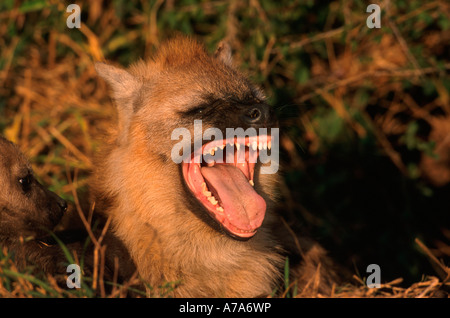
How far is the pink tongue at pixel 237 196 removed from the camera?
2869mm

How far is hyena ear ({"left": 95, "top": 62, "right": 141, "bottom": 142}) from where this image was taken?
122 inches

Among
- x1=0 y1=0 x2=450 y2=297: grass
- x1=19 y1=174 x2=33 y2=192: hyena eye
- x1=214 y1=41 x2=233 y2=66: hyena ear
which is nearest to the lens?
x1=19 y1=174 x2=33 y2=192: hyena eye

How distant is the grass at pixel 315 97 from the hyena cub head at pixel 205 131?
4.92 ft

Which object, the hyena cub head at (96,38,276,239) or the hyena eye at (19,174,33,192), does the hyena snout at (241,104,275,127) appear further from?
the hyena eye at (19,174,33,192)

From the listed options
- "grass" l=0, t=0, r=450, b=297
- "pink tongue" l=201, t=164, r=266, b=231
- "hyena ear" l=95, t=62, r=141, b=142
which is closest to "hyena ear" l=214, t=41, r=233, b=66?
"hyena ear" l=95, t=62, r=141, b=142

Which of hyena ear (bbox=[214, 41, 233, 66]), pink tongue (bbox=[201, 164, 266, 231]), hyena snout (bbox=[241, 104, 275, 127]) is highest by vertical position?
hyena ear (bbox=[214, 41, 233, 66])

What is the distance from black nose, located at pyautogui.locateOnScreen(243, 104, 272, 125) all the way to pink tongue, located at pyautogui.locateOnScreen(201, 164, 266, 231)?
0.33 meters

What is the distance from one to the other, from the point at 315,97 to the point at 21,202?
2.95 m

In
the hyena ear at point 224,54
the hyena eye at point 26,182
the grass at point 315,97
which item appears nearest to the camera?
the hyena eye at point 26,182

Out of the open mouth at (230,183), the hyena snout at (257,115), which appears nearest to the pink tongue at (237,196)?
the open mouth at (230,183)

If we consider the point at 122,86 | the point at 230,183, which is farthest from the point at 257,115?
the point at 122,86

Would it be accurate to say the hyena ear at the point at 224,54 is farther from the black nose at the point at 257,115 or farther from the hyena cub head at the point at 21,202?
the hyena cub head at the point at 21,202

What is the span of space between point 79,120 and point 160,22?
3.55ft
